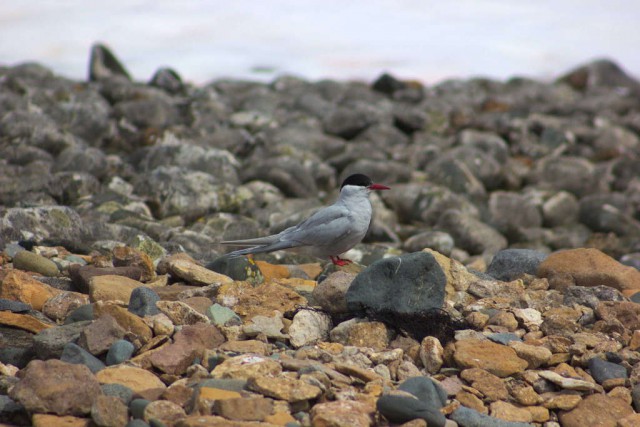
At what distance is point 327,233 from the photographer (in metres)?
5.25

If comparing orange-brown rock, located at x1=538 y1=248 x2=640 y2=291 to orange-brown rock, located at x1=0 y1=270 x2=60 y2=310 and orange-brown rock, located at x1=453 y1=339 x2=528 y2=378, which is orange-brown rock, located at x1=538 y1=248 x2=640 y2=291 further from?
orange-brown rock, located at x1=0 y1=270 x2=60 y2=310

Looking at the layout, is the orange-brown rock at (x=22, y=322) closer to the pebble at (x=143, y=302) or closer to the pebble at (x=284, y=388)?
the pebble at (x=143, y=302)

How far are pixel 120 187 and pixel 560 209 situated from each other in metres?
5.35

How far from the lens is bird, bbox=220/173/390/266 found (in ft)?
17.3

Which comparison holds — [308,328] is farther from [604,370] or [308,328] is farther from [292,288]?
[604,370]

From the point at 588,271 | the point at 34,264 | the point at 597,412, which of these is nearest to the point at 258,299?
the point at 34,264

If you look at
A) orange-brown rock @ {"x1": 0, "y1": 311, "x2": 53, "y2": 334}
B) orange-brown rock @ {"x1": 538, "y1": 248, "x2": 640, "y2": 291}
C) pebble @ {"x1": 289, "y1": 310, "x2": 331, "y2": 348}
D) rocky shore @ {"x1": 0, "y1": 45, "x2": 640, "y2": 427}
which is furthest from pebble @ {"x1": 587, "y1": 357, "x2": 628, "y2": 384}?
orange-brown rock @ {"x1": 0, "y1": 311, "x2": 53, "y2": 334}

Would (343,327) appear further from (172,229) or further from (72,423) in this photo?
(172,229)

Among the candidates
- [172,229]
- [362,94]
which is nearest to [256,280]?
[172,229]

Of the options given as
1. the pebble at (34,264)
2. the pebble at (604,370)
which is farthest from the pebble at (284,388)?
the pebble at (34,264)

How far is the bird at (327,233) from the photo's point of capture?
527 centimetres

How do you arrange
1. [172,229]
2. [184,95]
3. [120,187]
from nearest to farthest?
[172,229] → [120,187] → [184,95]

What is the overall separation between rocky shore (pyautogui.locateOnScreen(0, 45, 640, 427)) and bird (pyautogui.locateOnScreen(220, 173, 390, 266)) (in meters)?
0.16

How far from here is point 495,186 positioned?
11047 mm
